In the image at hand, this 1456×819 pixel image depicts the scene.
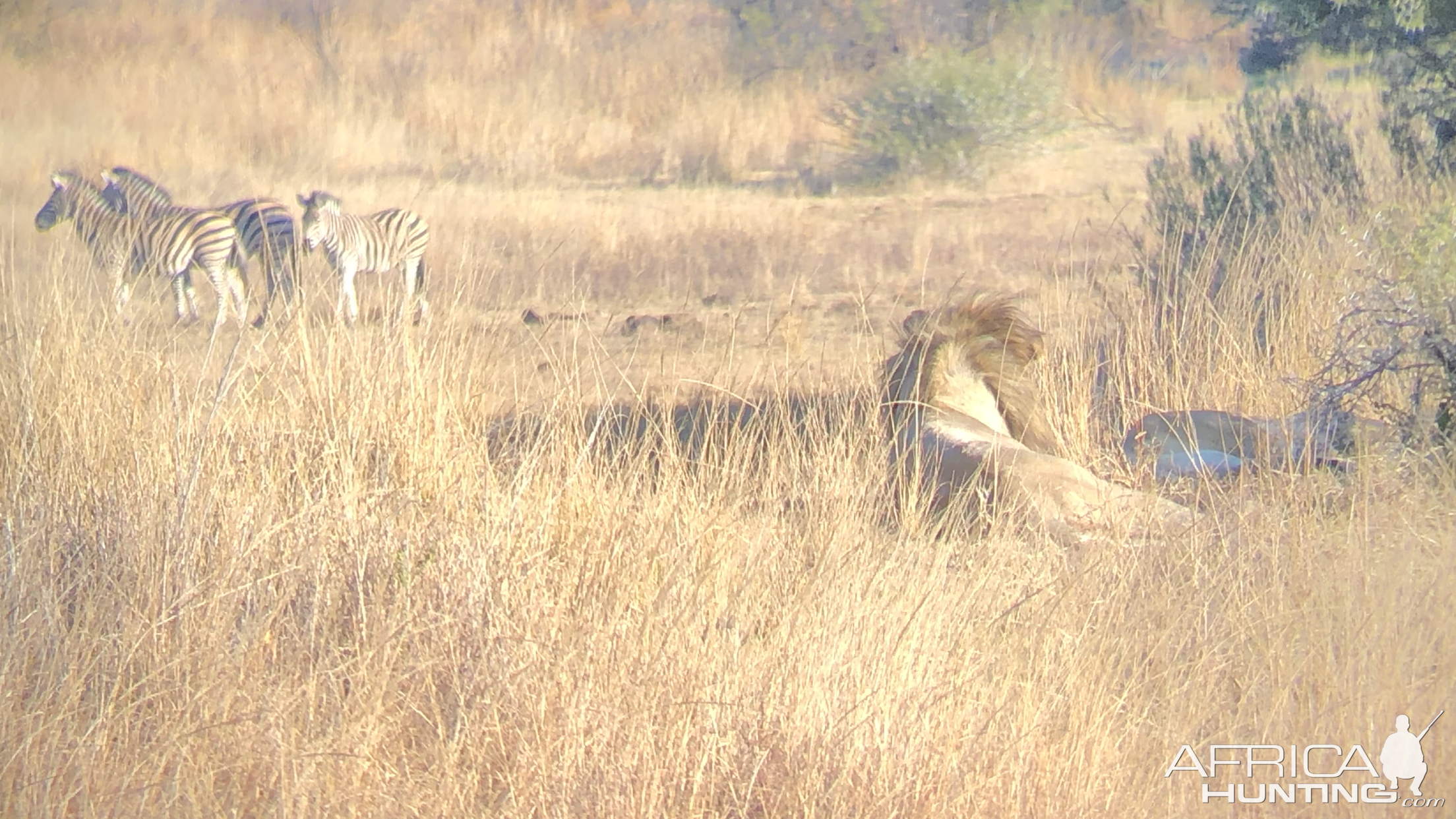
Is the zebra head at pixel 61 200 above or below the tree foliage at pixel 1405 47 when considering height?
below

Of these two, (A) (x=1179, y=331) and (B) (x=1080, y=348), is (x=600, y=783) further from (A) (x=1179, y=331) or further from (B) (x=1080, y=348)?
(A) (x=1179, y=331)

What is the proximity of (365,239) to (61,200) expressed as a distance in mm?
2062

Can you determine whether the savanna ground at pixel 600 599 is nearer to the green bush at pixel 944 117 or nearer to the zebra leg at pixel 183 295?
the zebra leg at pixel 183 295

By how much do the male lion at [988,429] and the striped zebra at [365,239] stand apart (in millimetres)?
4969

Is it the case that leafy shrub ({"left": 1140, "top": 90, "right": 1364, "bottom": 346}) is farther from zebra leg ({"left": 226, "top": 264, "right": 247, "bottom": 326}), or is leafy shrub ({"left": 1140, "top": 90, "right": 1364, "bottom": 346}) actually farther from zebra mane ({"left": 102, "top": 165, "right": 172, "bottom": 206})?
zebra mane ({"left": 102, "top": 165, "right": 172, "bottom": 206})

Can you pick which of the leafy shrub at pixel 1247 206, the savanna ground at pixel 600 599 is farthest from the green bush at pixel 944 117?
the savanna ground at pixel 600 599

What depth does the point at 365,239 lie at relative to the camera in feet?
34.0

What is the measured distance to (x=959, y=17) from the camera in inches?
973

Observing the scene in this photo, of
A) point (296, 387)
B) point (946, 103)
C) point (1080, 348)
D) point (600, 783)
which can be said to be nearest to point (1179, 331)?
point (1080, 348)

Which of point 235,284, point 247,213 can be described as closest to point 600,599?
point 235,284

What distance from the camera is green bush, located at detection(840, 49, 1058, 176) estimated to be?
16.3 m

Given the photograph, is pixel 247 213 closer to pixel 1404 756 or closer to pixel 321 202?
pixel 321 202

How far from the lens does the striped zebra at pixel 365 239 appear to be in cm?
959

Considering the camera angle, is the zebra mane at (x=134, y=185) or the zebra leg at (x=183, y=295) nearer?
the zebra leg at (x=183, y=295)
